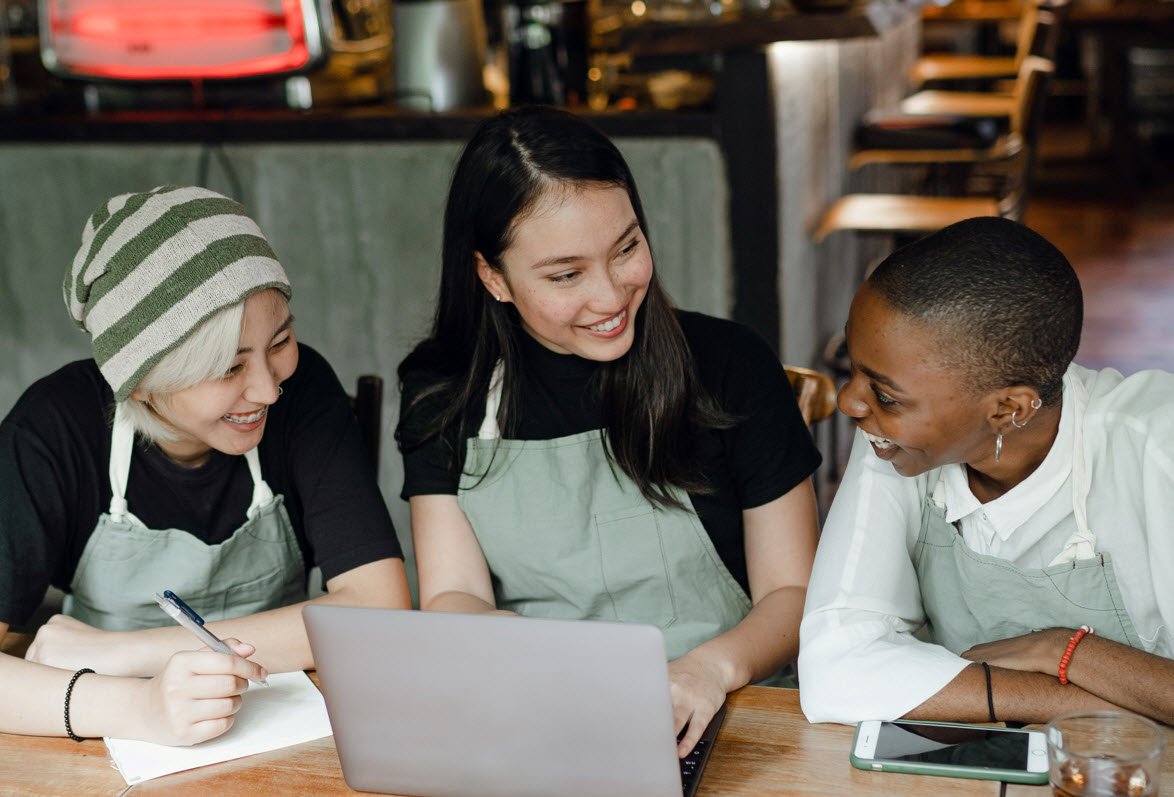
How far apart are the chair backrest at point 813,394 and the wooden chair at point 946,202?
1.43 metres

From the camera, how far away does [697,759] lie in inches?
51.8

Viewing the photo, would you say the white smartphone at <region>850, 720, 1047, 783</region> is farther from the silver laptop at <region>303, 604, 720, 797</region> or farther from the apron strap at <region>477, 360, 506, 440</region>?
the apron strap at <region>477, 360, 506, 440</region>

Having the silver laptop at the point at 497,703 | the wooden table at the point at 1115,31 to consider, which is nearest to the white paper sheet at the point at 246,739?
the silver laptop at the point at 497,703

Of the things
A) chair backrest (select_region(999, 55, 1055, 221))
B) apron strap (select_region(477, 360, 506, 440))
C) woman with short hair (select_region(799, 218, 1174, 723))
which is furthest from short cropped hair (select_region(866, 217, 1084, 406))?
chair backrest (select_region(999, 55, 1055, 221))

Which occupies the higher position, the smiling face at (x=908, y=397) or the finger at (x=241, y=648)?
the smiling face at (x=908, y=397)

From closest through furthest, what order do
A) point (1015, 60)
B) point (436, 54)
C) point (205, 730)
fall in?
point (205, 730) → point (436, 54) → point (1015, 60)

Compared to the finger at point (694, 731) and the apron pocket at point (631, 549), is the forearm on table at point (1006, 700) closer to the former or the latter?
the finger at point (694, 731)

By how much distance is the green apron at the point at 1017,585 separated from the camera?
149 cm

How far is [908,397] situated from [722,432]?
1.34 ft

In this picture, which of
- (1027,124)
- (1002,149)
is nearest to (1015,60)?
(1027,124)

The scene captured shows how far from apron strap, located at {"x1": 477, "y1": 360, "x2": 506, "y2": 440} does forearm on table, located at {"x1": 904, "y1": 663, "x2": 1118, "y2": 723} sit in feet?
2.37

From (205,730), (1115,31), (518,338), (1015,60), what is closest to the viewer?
(205,730)

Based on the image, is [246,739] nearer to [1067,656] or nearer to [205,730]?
[205,730]

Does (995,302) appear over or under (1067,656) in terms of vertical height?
over
